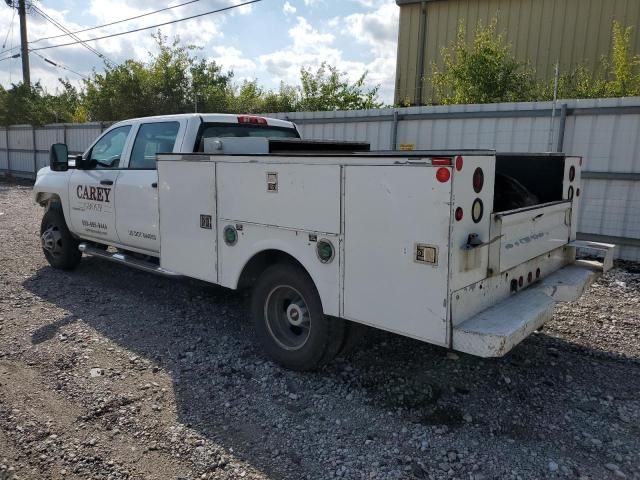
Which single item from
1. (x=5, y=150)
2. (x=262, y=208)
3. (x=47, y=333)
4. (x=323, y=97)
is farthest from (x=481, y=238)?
(x=5, y=150)

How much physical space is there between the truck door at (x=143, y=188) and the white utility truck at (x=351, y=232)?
0.02 m

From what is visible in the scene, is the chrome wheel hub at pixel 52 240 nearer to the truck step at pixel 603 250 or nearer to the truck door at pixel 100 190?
the truck door at pixel 100 190

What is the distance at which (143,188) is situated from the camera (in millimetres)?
5656

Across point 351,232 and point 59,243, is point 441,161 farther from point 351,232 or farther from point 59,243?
point 59,243

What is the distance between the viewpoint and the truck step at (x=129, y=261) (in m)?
5.32

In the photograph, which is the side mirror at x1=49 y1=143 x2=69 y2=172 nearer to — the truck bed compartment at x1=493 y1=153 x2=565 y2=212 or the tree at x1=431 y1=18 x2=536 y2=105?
the truck bed compartment at x1=493 y1=153 x2=565 y2=212

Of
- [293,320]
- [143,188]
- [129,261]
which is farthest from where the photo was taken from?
[129,261]

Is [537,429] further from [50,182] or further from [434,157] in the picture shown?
[50,182]

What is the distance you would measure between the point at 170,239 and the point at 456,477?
334 cm

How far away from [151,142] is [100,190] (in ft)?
3.35

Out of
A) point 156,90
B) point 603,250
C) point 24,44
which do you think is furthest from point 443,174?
point 24,44

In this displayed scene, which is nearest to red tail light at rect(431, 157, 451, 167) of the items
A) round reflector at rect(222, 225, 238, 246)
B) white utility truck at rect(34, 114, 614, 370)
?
white utility truck at rect(34, 114, 614, 370)

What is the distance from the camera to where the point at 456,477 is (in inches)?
117

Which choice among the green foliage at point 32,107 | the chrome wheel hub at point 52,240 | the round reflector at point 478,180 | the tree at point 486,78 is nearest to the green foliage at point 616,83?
the tree at point 486,78
